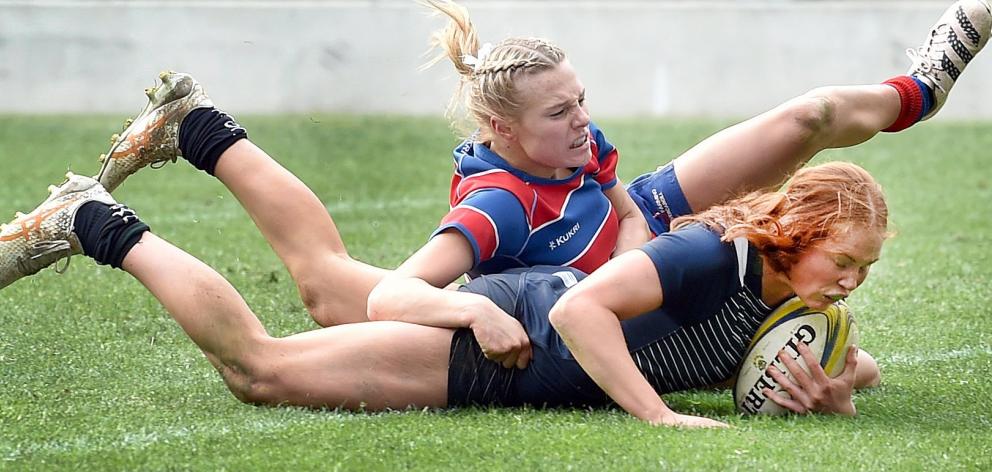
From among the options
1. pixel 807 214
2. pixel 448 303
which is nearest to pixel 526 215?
pixel 448 303

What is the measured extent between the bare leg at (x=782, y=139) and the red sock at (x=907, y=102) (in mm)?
39

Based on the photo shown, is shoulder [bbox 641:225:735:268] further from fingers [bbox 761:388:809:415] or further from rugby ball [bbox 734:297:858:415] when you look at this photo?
fingers [bbox 761:388:809:415]

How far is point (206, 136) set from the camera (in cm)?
473

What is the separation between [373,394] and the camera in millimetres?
4027

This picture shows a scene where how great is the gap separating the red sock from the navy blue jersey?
4.20 feet

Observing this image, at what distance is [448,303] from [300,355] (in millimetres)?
461

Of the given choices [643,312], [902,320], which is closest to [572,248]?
[643,312]

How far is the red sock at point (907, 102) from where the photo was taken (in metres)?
4.95

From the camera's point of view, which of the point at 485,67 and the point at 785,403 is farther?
the point at 485,67

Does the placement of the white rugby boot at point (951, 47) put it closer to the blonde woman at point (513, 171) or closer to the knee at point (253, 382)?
the blonde woman at point (513, 171)

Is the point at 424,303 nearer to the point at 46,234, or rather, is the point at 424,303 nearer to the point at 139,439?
the point at 139,439

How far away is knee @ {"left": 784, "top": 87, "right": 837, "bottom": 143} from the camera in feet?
15.4

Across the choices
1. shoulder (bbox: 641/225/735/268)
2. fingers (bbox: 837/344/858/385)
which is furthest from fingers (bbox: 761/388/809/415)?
shoulder (bbox: 641/225/735/268)

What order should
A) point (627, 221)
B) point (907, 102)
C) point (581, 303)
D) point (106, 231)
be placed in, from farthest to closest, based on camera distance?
point (907, 102) → point (627, 221) → point (106, 231) → point (581, 303)
